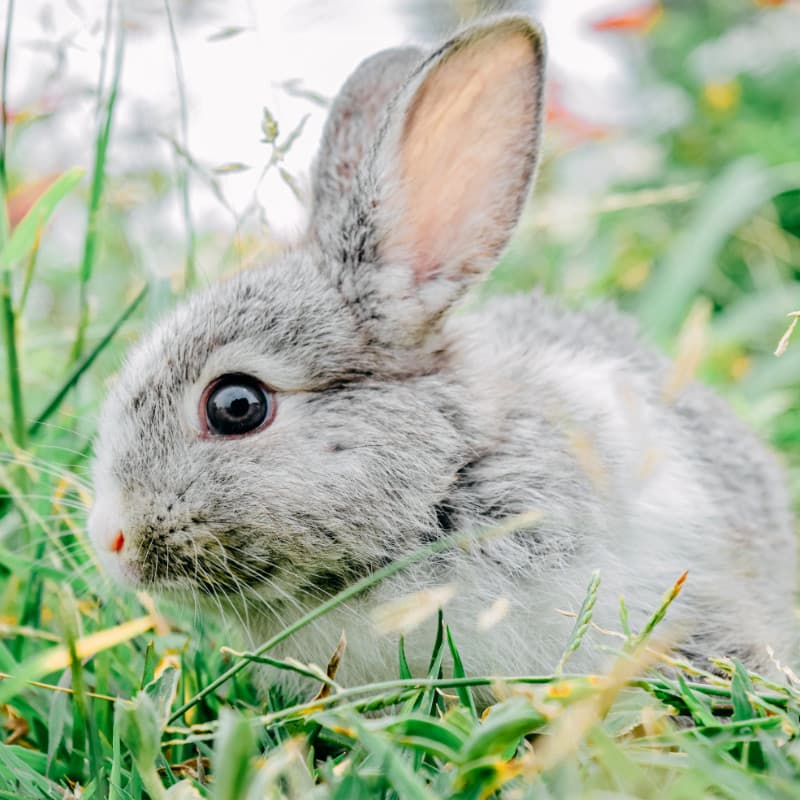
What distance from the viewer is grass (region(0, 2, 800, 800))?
5.83ft

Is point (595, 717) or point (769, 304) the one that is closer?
point (595, 717)

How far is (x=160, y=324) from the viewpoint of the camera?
3.05m

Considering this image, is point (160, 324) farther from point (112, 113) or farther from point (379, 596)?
point (379, 596)

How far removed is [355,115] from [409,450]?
1.46 m

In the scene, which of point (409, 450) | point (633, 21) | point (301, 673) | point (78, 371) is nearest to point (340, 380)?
point (409, 450)

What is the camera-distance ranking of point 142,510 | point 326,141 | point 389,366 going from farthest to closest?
→ point 326,141
point 389,366
point 142,510

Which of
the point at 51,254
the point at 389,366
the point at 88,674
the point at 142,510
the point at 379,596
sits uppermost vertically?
the point at 51,254

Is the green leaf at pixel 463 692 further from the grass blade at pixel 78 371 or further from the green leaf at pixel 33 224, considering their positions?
the green leaf at pixel 33 224

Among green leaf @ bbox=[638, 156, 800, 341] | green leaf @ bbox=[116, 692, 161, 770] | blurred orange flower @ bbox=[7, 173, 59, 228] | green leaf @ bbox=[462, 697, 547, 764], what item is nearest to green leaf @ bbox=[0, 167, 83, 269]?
green leaf @ bbox=[116, 692, 161, 770]

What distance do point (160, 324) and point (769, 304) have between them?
3226 mm

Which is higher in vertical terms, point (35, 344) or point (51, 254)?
point (51, 254)

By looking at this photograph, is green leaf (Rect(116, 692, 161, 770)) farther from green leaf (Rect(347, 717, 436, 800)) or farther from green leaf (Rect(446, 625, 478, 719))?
green leaf (Rect(446, 625, 478, 719))

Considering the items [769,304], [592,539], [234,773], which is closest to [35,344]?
[592,539]

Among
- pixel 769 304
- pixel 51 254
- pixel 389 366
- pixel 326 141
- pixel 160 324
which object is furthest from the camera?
pixel 51 254
